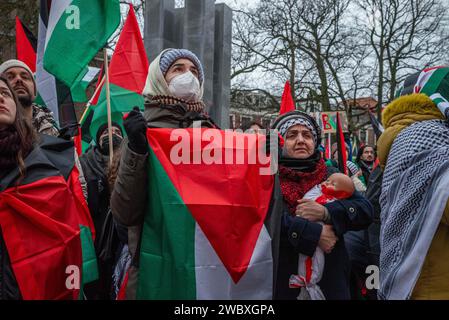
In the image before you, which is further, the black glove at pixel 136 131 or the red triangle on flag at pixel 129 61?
the red triangle on flag at pixel 129 61

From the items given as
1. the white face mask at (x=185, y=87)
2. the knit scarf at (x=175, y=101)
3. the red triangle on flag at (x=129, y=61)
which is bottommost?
the knit scarf at (x=175, y=101)

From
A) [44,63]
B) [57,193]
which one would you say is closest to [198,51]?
[44,63]

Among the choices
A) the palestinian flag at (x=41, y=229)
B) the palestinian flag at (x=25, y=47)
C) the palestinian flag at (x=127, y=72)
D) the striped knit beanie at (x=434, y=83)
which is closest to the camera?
the palestinian flag at (x=41, y=229)

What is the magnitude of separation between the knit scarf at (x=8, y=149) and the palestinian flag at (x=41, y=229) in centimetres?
5

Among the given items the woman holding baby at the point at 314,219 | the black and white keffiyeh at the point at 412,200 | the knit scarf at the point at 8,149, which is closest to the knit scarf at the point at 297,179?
the woman holding baby at the point at 314,219

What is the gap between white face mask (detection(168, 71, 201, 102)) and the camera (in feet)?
8.29

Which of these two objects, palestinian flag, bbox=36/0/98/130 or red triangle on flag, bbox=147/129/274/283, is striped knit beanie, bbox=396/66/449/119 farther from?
palestinian flag, bbox=36/0/98/130

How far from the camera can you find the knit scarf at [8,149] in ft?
7.01

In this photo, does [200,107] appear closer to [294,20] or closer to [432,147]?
[432,147]

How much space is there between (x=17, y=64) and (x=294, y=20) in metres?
17.4

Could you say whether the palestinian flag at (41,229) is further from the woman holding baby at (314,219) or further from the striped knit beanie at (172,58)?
the woman holding baby at (314,219)

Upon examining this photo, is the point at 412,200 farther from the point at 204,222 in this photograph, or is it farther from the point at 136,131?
the point at 136,131

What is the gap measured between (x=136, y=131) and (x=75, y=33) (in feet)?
6.01

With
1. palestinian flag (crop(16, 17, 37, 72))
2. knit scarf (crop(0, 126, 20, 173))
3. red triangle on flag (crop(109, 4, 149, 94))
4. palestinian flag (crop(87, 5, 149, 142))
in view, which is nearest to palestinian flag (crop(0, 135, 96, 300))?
knit scarf (crop(0, 126, 20, 173))
